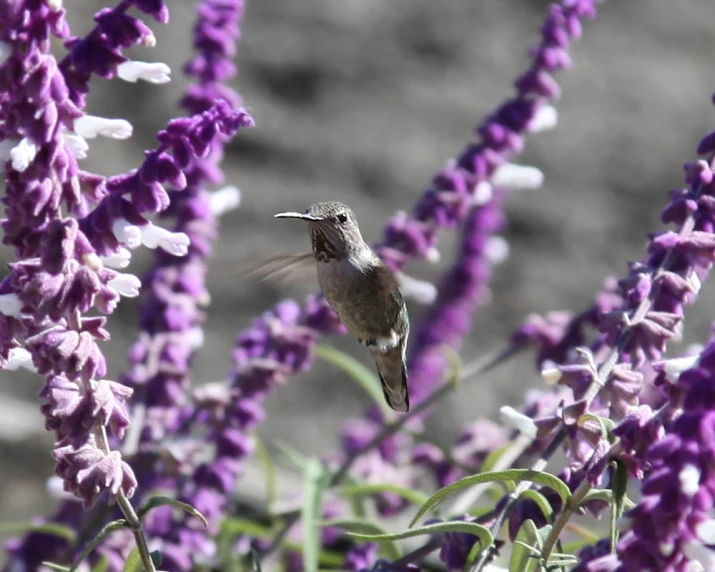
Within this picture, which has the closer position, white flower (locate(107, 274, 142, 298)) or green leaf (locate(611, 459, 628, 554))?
green leaf (locate(611, 459, 628, 554))

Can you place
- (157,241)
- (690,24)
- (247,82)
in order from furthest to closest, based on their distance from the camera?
(690,24) → (247,82) → (157,241)

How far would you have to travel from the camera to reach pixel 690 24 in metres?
8.70

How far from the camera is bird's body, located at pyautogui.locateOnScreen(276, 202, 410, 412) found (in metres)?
2.60

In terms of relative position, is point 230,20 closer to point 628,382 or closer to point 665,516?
point 628,382

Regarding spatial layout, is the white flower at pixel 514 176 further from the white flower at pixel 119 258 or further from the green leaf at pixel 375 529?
the white flower at pixel 119 258

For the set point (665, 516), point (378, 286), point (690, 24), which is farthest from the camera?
point (690, 24)

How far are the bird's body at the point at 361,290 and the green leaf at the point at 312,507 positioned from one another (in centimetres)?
31

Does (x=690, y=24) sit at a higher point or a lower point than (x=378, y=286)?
lower

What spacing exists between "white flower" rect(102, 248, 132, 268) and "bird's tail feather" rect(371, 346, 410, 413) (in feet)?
3.43

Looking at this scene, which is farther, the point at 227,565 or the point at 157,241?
the point at 227,565

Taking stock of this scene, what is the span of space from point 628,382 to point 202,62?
1.47 meters

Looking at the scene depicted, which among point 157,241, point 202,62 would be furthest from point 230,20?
point 157,241

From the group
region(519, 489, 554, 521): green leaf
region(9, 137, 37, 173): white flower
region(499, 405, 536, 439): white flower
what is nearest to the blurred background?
region(499, 405, 536, 439): white flower

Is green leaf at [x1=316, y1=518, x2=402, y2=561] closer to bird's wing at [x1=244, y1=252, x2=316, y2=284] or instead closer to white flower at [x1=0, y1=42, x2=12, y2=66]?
bird's wing at [x1=244, y1=252, x2=316, y2=284]
